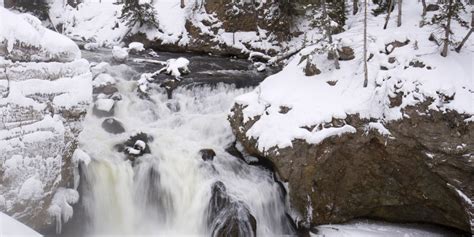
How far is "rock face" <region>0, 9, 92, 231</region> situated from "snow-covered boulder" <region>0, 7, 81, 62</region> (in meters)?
0.02

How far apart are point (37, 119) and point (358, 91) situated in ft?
23.6

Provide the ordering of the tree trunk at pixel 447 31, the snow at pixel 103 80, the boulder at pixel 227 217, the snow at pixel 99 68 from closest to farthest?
1. the boulder at pixel 227 217
2. the tree trunk at pixel 447 31
3. the snow at pixel 103 80
4. the snow at pixel 99 68

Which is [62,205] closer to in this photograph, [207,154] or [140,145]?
[140,145]

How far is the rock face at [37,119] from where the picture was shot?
5.71 meters

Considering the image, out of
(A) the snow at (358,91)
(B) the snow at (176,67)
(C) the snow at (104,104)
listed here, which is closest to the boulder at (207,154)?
(A) the snow at (358,91)

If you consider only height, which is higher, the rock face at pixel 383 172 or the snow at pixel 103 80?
the snow at pixel 103 80

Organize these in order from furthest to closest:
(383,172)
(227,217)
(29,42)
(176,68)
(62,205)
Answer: (176,68)
(383,172)
(227,217)
(62,205)
(29,42)

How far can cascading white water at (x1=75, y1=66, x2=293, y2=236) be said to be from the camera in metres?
7.61

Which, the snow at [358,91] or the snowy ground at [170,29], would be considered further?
the snowy ground at [170,29]

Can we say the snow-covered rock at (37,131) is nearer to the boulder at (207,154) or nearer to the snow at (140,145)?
the snow at (140,145)

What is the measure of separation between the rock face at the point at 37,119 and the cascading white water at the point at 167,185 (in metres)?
0.93

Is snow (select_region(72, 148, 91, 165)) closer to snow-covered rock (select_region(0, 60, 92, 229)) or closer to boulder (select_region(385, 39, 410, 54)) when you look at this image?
snow-covered rock (select_region(0, 60, 92, 229))

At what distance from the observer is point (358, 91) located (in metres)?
8.76

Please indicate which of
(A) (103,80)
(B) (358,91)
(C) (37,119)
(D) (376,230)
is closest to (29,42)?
(C) (37,119)
